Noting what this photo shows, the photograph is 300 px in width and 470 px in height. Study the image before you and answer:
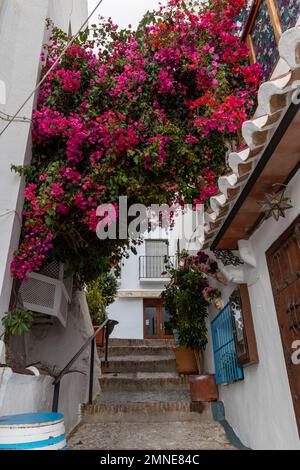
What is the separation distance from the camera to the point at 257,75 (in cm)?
417

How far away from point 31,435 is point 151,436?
2.17 metres

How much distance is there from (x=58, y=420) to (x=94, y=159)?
2.73m

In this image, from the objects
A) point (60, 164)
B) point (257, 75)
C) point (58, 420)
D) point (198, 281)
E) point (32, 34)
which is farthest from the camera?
point (198, 281)

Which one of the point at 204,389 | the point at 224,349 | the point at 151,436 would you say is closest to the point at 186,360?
the point at 204,389

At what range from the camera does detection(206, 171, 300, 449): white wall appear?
230 centimetres

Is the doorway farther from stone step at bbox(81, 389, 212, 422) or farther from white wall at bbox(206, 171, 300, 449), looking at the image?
white wall at bbox(206, 171, 300, 449)

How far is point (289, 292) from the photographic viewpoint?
2.30 metres

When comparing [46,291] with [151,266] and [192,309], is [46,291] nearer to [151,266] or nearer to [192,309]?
[192,309]

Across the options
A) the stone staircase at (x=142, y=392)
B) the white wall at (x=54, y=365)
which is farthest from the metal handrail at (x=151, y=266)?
the white wall at (x=54, y=365)

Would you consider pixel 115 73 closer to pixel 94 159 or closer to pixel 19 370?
pixel 94 159

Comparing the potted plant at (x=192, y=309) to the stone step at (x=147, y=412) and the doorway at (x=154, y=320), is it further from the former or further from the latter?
the doorway at (x=154, y=320)

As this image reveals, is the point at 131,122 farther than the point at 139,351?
No

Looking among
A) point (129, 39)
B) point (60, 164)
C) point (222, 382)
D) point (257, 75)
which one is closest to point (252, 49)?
point (257, 75)

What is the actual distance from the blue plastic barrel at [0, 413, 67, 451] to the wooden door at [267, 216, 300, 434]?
5.00 ft
